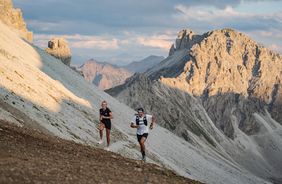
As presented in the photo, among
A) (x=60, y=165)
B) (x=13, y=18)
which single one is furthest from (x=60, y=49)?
(x=60, y=165)

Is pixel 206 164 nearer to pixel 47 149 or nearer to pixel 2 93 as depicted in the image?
pixel 2 93

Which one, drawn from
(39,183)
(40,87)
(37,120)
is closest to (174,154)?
(40,87)

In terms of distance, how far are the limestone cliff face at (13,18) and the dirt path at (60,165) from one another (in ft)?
307

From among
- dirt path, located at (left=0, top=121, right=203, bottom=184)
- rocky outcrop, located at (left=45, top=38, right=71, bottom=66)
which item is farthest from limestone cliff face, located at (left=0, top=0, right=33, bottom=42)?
dirt path, located at (left=0, top=121, right=203, bottom=184)

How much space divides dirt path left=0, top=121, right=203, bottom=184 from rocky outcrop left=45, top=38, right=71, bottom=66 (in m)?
Answer: 114

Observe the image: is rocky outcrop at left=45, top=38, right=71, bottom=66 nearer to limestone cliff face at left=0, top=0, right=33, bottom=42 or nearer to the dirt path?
limestone cliff face at left=0, top=0, right=33, bottom=42

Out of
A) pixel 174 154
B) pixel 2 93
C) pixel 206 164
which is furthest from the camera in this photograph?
pixel 206 164

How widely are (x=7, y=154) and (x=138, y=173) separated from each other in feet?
17.7

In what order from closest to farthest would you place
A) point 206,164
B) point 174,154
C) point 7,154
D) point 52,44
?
point 7,154, point 174,154, point 206,164, point 52,44

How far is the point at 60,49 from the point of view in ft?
453

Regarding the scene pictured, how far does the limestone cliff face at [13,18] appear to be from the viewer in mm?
114650

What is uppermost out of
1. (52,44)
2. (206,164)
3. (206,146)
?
(52,44)

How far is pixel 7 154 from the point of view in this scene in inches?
A: 719

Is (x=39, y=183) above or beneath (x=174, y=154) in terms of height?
above
